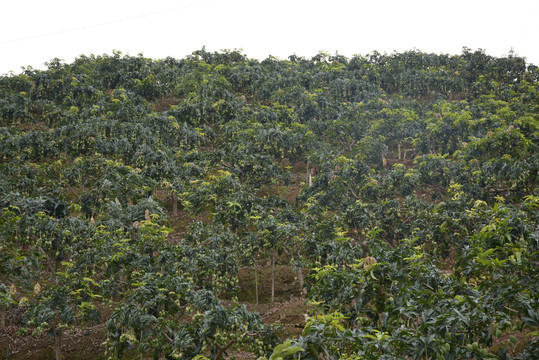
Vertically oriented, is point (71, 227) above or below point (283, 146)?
below

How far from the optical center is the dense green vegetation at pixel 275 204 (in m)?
6.72

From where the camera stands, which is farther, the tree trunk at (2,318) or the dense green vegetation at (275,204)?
the tree trunk at (2,318)

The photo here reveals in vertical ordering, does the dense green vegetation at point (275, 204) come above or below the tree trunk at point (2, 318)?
above

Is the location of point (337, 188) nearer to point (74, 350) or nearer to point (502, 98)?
point (74, 350)

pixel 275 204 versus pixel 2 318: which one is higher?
pixel 275 204

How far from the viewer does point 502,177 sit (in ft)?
44.0

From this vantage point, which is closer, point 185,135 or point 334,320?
point 334,320

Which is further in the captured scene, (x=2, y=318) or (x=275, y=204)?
(x=275, y=204)

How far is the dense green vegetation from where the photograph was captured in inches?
265

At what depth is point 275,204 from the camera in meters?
15.9

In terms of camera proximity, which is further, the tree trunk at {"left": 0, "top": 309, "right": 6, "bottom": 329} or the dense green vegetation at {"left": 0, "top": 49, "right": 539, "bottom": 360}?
the tree trunk at {"left": 0, "top": 309, "right": 6, "bottom": 329}

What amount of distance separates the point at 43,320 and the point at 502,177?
13582mm

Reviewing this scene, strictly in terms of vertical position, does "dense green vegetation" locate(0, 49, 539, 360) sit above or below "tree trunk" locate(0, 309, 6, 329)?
above

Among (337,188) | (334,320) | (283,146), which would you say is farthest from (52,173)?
(334,320)
